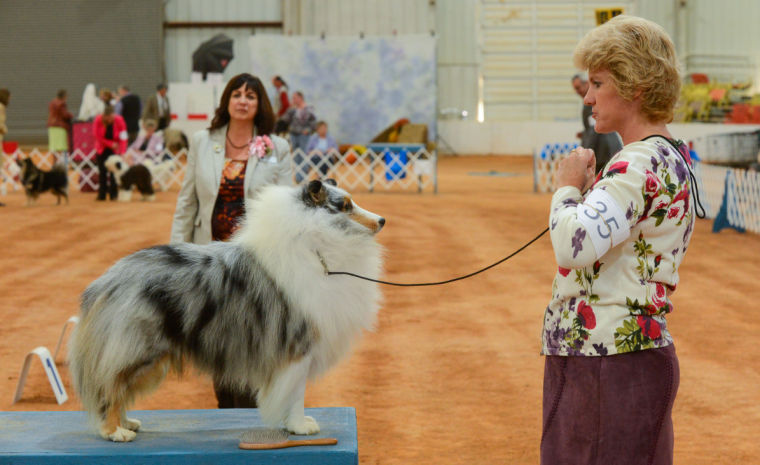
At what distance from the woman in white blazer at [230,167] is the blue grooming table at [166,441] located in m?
0.89

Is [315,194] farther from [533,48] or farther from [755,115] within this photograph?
[533,48]

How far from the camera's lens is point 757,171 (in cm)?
1170

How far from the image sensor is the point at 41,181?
13.8 m

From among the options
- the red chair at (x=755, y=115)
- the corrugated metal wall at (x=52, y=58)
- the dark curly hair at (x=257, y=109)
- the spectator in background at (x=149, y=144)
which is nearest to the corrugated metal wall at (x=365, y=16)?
the corrugated metal wall at (x=52, y=58)

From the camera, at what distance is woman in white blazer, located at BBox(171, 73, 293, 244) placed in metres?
4.03

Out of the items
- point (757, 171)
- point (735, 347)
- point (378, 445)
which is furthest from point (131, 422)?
point (757, 171)

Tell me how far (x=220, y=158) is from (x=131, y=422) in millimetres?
1433

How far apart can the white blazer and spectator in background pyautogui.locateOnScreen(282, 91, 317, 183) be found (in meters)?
12.5

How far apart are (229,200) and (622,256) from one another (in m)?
2.40

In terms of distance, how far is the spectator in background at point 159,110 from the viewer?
1972 centimetres

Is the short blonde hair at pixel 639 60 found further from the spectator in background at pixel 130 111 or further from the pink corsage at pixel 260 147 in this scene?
the spectator in background at pixel 130 111

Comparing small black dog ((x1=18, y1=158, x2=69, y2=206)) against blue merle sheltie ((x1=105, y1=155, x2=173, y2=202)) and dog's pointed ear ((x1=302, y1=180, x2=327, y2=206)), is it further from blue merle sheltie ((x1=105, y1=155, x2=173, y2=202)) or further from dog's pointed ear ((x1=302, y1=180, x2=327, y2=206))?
dog's pointed ear ((x1=302, y1=180, x2=327, y2=206))

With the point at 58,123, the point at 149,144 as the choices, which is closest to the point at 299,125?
the point at 149,144

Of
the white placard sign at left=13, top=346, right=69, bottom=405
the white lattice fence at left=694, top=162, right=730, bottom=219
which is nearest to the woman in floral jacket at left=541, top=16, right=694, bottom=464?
the white placard sign at left=13, top=346, right=69, bottom=405
